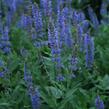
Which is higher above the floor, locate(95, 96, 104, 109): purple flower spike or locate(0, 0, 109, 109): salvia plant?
locate(0, 0, 109, 109): salvia plant

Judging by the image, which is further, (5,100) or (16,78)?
(16,78)

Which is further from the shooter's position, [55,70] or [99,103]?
[55,70]

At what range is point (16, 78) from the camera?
435 centimetres

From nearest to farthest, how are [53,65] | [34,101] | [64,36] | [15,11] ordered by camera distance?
[34,101] → [53,65] → [64,36] → [15,11]

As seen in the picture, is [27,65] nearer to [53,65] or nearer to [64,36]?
[53,65]

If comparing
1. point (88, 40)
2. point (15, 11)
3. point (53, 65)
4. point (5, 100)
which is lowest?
point (5, 100)

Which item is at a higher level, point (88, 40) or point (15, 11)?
point (15, 11)

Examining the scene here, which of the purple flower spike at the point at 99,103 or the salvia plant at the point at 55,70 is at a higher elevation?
the salvia plant at the point at 55,70

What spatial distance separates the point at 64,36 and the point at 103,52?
2.03 feet

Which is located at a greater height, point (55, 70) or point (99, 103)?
point (55, 70)

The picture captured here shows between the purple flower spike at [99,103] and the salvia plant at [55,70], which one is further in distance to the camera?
the salvia plant at [55,70]

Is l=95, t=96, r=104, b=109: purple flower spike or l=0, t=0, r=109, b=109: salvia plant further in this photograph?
l=0, t=0, r=109, b=109: salvia plant

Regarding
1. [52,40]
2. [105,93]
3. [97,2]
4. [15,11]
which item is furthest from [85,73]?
[97,2]

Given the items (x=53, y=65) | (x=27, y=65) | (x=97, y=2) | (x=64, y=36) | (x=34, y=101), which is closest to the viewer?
(x=34, y=101)
